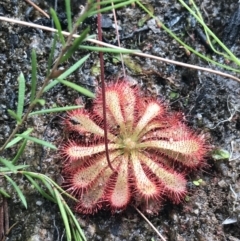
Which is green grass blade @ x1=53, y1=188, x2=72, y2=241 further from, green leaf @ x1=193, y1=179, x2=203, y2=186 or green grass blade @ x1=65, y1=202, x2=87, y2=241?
green leaf @ x1=193, y1=179, x2=203, y2=186

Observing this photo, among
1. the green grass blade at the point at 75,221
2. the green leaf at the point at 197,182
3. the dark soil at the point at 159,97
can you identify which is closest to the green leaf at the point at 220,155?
the dark soil at the point at 159,97

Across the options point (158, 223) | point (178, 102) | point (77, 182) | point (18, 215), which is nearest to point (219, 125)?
point (178, 102)

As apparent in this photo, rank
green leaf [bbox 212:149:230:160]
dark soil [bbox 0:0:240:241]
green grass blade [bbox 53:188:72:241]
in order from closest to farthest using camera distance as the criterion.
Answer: green grass blade [bbox 53:188:72:241]
dark soil [bbox 0:0:240:241]
green leaf [bbox 212:149:230:160]

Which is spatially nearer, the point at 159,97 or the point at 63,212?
the point at 63,212

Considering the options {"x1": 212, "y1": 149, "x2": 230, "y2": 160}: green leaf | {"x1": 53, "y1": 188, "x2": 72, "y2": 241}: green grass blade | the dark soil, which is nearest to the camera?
{"x1": 53, "y1": 188, "x2": 72, "y2": 241}: green grass blade

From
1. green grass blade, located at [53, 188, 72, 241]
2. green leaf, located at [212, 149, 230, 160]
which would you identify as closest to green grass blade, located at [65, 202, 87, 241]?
green grass blade, located at [53, 188, 72, 241]

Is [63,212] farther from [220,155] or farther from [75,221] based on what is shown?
[220,155]

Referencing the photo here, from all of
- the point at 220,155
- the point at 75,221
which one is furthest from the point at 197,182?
the point at 75,221

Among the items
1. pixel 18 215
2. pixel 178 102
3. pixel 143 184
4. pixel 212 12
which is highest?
pixel 212 12

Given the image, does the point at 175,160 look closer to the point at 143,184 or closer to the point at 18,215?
the point at 143,184
